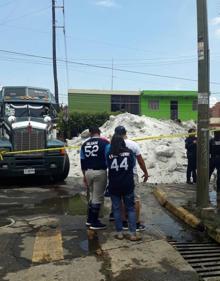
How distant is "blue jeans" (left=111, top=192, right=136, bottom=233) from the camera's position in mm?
7195

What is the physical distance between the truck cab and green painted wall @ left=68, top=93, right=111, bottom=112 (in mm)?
33807

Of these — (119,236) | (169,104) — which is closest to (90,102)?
(169,104)

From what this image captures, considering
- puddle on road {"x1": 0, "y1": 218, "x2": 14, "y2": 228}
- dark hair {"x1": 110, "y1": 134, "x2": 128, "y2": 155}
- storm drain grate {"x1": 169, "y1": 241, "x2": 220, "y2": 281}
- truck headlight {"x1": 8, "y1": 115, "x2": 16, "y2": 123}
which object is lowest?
puddle on road {"x1": 0, "y1": 218, "x2": 14, "y2": 228}

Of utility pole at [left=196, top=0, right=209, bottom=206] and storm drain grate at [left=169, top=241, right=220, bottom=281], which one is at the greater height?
utility pole at [left=196, top=0, right=209, bottom=206]

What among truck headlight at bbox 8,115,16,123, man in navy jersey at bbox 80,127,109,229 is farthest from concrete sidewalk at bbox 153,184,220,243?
truck headlight at bbox 8,115,16,123

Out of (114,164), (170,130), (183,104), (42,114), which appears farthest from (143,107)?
(114,164)

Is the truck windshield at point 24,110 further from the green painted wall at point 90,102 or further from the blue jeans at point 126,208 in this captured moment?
the green painted wall at point 90,102

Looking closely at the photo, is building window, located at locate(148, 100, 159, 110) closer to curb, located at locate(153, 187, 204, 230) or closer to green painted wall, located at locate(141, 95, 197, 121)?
green painted wall, located at locate(141, 95, 197, 121)

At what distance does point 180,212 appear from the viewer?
918 cm

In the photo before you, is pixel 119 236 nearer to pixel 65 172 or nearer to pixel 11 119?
pixel 65 172

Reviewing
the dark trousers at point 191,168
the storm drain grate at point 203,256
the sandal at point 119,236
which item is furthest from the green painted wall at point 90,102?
the storm drain grate at point 203,256

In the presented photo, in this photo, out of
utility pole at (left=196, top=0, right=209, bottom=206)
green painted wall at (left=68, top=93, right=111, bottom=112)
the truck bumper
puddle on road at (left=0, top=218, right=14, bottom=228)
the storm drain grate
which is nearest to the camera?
the storm drain grate

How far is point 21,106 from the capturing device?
15.9 meters

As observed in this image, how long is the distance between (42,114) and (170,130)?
31.8 ft
